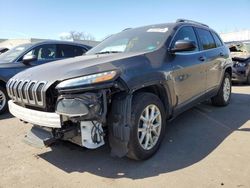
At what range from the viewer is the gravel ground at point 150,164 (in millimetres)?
3160

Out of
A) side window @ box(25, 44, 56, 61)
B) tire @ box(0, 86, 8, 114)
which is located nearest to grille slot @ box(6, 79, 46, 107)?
tire @ box(0, 86, 8, 114)

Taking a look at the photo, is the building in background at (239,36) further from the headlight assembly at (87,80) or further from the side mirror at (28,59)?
the headlight assembly at (87,80)

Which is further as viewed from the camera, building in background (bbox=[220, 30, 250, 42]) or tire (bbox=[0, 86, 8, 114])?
building in background (bbox=[220, 30, 250, 42])

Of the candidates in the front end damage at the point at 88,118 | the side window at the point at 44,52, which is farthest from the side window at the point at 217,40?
the side window at the point at 44,52

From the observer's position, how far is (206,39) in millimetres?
5605

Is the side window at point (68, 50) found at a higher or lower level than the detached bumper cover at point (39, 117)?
higher

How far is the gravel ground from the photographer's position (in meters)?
3.16

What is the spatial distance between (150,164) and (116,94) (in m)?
1.00

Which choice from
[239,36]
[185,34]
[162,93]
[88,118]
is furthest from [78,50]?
[239,36]

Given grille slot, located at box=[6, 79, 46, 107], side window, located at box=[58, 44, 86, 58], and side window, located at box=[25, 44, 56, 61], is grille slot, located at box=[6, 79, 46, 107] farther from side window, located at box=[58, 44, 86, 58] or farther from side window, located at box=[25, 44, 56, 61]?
side window, located at box=[58, 44, 86, 58]

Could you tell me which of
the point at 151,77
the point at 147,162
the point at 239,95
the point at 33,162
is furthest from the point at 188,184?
the point at 239,95

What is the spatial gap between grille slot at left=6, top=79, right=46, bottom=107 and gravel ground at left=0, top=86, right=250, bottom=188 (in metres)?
0.86

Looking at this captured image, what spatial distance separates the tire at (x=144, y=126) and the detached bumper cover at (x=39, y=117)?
0.87 m

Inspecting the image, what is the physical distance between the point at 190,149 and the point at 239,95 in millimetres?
4833
